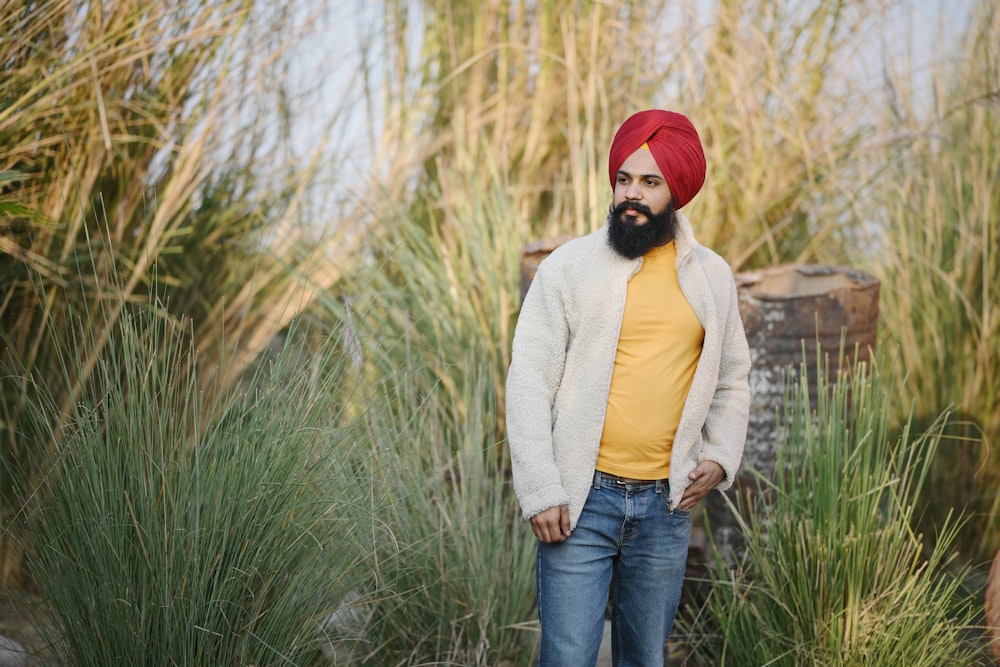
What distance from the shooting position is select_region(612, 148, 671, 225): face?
7.79 ft

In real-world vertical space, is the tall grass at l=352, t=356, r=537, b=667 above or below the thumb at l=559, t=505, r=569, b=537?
below

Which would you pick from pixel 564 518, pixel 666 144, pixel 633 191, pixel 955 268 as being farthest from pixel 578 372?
pixel 955 268

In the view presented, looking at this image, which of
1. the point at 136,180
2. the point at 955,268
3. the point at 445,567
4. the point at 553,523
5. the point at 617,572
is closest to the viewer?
the point at 553,523

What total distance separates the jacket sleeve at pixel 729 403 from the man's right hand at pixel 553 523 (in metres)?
0.41

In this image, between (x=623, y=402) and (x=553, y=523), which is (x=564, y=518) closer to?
(x=553, y=523)

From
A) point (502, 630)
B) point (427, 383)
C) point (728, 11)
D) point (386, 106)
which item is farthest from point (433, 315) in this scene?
point (728, 11)

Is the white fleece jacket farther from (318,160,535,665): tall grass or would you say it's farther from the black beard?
(318,160,535,665): tall grass

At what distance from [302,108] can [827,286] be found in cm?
269

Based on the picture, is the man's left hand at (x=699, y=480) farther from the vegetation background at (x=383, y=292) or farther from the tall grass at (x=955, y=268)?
the tall grass at (x=955, y=268)

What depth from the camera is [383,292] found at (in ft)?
13.9

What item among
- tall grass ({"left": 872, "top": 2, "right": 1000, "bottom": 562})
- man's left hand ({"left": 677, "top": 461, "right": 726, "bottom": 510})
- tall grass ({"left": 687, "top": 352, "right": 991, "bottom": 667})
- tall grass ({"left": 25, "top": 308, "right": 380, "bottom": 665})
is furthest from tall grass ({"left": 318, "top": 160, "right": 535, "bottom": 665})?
tall grass ({"left": 872, "top": 2, "right": 1000, "bottom": 562})

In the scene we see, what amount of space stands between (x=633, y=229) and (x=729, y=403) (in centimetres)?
52

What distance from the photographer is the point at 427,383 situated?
12.9 feet

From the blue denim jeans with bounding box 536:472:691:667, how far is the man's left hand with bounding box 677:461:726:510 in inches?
1.6
